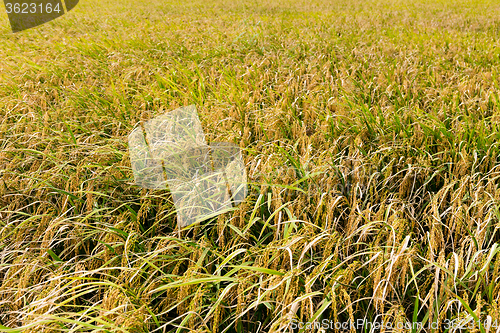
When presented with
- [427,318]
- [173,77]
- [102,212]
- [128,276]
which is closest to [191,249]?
[128,276]

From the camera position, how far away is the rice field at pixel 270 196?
53.4 inches

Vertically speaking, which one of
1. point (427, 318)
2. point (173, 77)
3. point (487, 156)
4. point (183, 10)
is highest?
point (183, 10)

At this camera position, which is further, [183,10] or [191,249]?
[183,10]

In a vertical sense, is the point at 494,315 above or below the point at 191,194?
below

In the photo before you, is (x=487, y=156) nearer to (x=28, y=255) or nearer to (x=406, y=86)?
(x=406, y=86)

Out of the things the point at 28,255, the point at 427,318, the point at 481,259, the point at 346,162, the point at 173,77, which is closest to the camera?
the point at 427,318

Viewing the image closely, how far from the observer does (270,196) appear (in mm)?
1777

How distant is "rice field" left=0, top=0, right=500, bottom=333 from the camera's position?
1356 mm

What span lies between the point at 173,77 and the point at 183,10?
6.69m

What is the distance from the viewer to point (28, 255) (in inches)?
65.7

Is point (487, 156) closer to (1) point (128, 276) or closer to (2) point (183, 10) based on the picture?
(1) point (128, 276)

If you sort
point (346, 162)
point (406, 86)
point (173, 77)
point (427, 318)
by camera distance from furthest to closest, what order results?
point (173, 77), point (406, 86), point (346, 162), point (427, 318)

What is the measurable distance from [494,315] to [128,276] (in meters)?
1.50

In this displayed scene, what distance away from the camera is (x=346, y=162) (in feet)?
6.90
